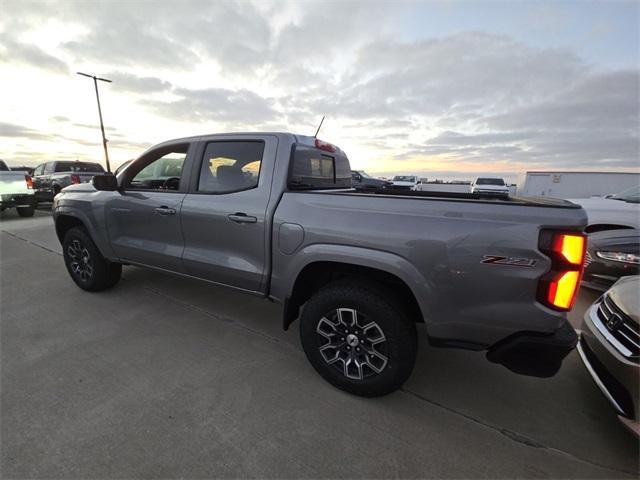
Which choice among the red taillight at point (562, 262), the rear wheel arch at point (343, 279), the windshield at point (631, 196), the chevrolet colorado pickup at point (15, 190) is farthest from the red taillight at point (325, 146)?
the chevrolet colorado pickup at point (15, 190)

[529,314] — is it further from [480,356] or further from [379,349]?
[480,356]

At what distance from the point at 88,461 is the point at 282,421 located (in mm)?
1067

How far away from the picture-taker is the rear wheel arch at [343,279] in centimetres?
216

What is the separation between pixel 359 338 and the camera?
7.13ft

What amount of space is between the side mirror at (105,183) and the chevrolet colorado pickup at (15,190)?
8872mm

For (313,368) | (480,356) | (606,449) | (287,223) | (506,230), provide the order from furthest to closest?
(480,356) → (313,368) → (287,223) → (606,449) → (506,230)

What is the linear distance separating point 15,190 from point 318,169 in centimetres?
1088

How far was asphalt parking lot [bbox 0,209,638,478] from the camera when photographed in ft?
5.62

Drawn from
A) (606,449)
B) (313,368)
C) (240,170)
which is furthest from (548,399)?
(240,170)

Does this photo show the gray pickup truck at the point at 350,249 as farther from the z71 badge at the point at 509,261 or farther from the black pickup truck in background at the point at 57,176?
the black pickup truck in background at the point at 57,176

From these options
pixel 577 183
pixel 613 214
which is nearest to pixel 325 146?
pixel 613 214

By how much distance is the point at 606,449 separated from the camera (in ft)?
6.04

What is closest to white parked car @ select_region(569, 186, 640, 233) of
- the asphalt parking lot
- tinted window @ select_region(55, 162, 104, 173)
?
the asphalt parking lot

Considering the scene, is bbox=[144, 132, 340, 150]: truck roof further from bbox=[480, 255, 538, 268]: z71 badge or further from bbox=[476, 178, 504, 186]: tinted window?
bbox=[476, 178, 504, 186]: tinted window
